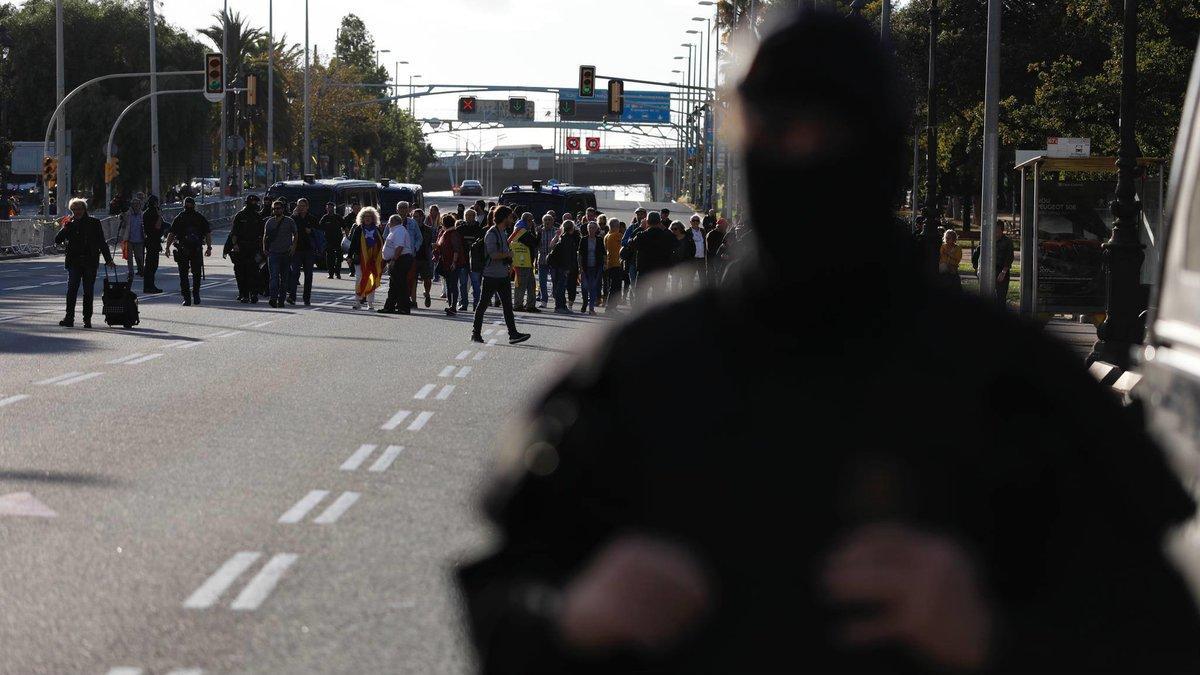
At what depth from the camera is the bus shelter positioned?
24.9 m

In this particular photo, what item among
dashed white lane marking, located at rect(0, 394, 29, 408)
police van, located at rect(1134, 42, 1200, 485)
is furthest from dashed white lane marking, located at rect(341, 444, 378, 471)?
police van, located at rect(1134, 42, 1200, 485)

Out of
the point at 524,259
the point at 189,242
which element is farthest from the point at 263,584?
the point at 524,259

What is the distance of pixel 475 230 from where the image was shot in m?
31.6

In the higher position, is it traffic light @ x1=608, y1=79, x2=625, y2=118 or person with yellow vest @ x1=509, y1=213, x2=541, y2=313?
traffic light @ x1=608, y1=79, x2=625, y2=118

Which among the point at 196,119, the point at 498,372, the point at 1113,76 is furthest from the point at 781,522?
the point at 196,119

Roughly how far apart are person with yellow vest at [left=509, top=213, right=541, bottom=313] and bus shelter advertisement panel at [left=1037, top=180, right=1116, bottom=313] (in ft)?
26.0

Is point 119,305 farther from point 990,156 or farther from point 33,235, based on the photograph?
point 33,235

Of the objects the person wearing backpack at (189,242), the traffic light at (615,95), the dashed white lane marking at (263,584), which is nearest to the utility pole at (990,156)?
the person wearing backpack at (189,242)

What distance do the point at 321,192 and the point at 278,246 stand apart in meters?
24.5

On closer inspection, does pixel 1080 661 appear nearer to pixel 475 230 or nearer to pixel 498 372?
pixel 498 372

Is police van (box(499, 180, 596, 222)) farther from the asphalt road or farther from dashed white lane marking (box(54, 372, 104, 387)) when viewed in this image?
dashed white lane marking (box(54, 372, 104, 387))

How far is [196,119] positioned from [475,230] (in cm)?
5728

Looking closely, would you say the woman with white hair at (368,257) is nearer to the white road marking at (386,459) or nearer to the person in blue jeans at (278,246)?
the person in blue jeans at (278,246)

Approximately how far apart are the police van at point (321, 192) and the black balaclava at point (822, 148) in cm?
5037
